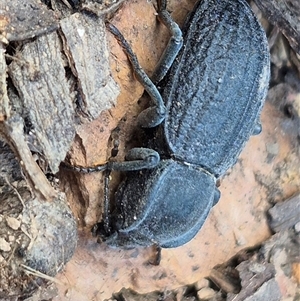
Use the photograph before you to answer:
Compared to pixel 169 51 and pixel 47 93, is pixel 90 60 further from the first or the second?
pixel 169 51

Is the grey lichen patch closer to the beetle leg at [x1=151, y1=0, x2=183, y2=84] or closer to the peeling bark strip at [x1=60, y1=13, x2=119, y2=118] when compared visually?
the peeling bark strip at [x1=60, y1=13, x2=119, y2=118]

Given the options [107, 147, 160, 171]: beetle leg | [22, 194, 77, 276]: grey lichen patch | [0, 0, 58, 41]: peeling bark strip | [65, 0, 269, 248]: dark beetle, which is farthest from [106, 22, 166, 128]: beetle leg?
[22, 194, 77, 276]: grey lichen patch

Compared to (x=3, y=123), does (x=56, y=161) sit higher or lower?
lower

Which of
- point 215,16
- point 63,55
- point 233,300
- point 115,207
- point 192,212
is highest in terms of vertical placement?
point 215,16

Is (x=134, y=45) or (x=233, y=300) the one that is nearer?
(x=134, y=45)

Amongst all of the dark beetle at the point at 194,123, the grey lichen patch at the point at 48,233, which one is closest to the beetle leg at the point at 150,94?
the dark beetle at the point at 194,123

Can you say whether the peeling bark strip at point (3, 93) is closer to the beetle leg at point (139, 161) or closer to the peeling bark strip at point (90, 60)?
the peeling bark strip at point (90, 60)

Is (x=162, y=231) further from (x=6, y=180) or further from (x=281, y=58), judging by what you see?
(x=281, y=58)

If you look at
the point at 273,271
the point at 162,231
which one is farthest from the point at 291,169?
the point at 162,231
